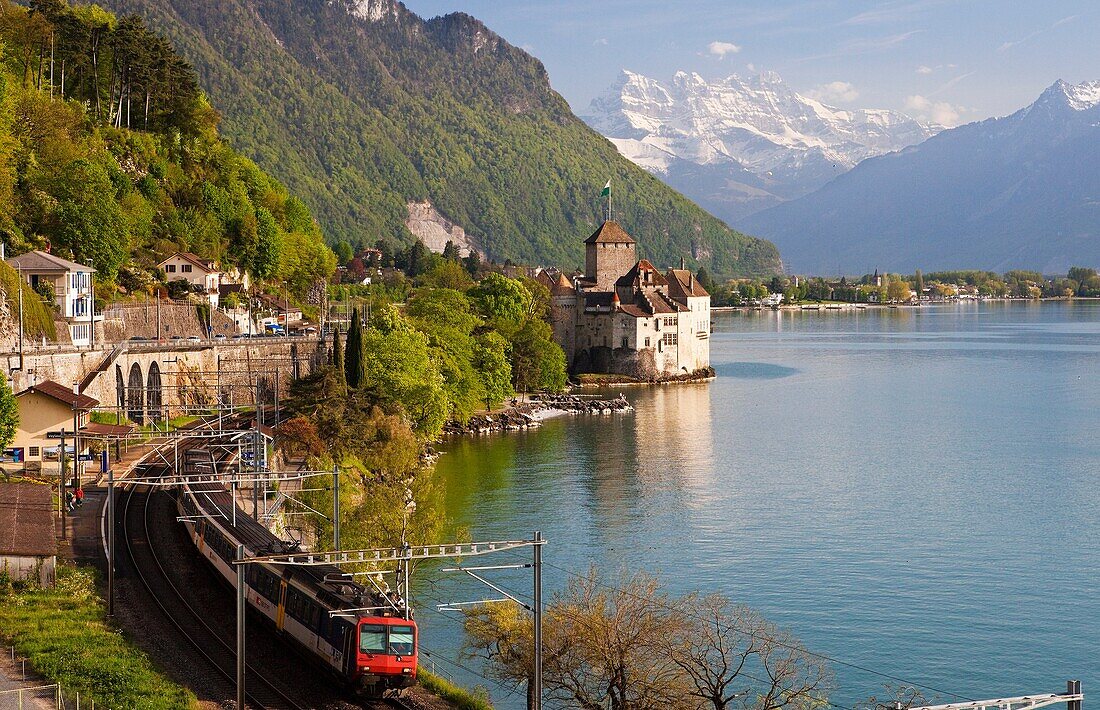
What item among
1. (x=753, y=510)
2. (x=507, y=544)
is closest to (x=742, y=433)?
(x=753, y=510)

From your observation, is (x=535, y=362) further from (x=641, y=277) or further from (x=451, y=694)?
(x=451, y=694)

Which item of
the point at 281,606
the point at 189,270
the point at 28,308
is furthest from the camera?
the point at 189,270

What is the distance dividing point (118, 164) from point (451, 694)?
54069 millimetres

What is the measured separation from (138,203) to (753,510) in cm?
3811

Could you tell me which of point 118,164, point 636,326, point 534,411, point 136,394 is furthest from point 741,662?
point 636,326

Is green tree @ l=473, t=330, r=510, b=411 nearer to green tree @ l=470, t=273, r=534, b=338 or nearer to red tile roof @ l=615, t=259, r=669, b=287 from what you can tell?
green tree @ l=470, t=273, r=534, b=338

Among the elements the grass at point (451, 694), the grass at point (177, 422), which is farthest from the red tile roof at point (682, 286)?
the grass at point (451, 694)

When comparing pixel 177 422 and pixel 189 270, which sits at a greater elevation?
pixel 189 270

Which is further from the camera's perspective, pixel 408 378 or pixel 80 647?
pixel 408 378

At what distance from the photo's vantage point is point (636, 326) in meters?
97.6

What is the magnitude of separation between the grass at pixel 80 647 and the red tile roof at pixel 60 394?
47.2 ft

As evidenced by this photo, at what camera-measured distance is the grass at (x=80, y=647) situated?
67.3 feet

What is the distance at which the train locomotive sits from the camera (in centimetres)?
2144

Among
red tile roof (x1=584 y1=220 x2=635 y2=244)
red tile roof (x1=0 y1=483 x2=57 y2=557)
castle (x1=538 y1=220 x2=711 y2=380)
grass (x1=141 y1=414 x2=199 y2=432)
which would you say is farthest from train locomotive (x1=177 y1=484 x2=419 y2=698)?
red tile roof (x1=584 y1=220 x2=635 y2=244)
